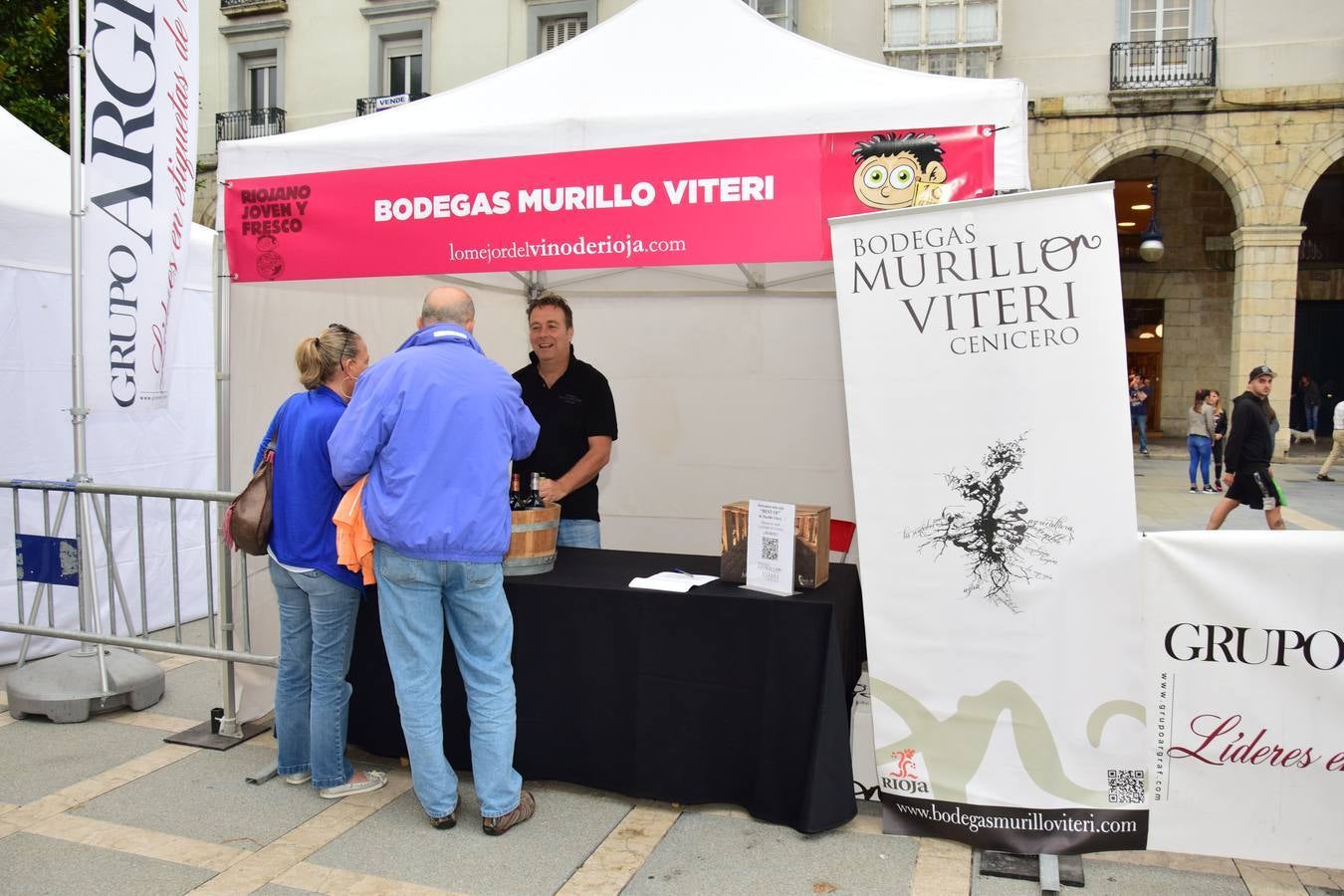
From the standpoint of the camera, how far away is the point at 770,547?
10.0ft

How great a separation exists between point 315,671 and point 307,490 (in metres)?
0.61

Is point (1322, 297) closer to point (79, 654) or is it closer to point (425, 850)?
point (425, 850)

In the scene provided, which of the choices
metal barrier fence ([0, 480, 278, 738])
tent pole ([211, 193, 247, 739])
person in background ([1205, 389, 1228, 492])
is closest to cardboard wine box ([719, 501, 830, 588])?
metal barrier fence ([0, 480, 278, 738])

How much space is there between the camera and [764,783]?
301cm

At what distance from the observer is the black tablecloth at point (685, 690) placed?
9.59ft

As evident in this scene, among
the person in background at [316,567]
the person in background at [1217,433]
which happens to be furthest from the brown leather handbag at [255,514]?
the person in background at [1217,433]

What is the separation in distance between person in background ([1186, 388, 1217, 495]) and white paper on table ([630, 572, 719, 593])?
36.3ft

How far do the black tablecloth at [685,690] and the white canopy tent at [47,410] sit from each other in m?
2.44

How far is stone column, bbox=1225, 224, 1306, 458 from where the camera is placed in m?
15.6

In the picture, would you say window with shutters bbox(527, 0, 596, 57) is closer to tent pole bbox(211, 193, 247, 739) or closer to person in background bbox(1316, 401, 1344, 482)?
person in background bbox(1316, 401, 1344, 482)

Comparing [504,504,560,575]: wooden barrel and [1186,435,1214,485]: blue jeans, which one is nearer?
[504,504,560,575]: wooden barrel

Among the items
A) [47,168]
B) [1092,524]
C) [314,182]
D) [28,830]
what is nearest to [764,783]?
[1092,524]

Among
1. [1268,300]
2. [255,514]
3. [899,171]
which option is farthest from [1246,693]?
[1268,300]

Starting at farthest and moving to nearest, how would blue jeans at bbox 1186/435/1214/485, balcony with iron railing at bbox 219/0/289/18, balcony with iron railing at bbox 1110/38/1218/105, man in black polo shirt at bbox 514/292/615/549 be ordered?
balcony with iron railing at bbox 219/0/289/18 → balcony with iron railing at bbox 1110/38/1218/105 → blue jeans at bbox 1186/435/1214/485 → man in black polo shirt at bbox 514/292/615/549
